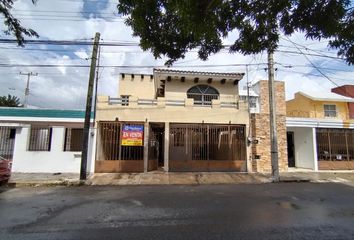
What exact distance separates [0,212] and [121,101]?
1001cm

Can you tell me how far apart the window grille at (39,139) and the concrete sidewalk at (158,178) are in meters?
1.74

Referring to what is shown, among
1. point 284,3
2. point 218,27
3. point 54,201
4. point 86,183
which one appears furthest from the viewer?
point 86,183

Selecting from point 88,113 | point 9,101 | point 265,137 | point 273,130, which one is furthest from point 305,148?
point 9,101

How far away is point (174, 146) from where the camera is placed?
16891mm

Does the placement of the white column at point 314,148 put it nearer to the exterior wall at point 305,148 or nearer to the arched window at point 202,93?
the exterior wall at point 305,148

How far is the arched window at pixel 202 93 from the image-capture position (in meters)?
19.8

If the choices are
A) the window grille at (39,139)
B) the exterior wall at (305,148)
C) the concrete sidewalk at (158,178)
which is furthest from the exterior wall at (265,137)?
the window grille at (39,139)

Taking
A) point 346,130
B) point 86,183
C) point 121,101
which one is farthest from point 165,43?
point 346,130

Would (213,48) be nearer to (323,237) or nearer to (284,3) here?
(284,3)

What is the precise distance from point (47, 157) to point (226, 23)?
45.2ft

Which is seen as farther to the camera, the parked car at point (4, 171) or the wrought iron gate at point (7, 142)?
the wrought iron gate at point (7, 142)

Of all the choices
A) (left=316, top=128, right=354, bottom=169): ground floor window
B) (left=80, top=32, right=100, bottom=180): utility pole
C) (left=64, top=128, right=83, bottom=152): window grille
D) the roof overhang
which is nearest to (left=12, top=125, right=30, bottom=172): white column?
(left=64, top=128, right=83, bottom=152): window grille

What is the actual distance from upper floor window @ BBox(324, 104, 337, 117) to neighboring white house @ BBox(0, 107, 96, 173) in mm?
19897

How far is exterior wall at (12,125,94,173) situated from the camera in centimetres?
1596
